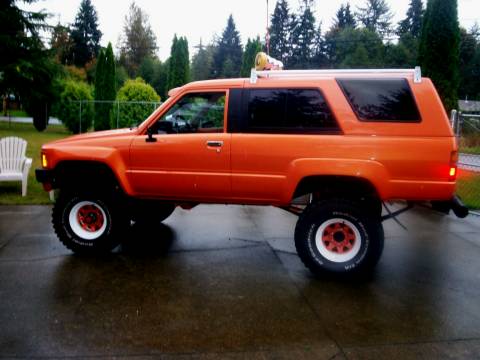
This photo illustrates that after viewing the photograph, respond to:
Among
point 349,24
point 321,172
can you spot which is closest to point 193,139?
point 321,172

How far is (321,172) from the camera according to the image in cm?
504

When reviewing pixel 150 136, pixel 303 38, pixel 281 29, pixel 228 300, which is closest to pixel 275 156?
pixel 150 136

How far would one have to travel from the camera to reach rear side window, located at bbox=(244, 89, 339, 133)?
17.0ft

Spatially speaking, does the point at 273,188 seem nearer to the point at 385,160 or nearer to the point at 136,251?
the point at 385,160

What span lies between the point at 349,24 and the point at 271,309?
256 feet

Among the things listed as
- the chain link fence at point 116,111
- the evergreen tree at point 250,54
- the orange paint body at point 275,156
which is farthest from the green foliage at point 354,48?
the orange paint body at point 275,156

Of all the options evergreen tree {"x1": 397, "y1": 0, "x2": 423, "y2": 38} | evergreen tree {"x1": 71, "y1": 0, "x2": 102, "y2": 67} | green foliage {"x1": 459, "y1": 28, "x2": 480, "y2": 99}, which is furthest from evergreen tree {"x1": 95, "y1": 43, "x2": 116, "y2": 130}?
evergreen tree {"x1": 397, "y1": 0, "x2": 423, "y2": 38}

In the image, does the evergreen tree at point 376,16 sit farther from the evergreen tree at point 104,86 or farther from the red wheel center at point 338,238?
the red wheel center at point 338,238

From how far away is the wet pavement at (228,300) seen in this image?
3.61 meters

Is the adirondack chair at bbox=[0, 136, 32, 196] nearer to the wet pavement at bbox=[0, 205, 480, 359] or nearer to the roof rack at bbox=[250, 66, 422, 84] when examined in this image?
the wet pavement at bbox=[0, 205, 480, 359]

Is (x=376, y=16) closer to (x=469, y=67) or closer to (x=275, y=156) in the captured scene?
(x=469, y=67)

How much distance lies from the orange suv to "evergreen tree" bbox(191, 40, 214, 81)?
214 feet

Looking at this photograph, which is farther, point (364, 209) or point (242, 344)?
point (364, 209)

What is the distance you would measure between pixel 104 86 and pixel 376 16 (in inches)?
2468
